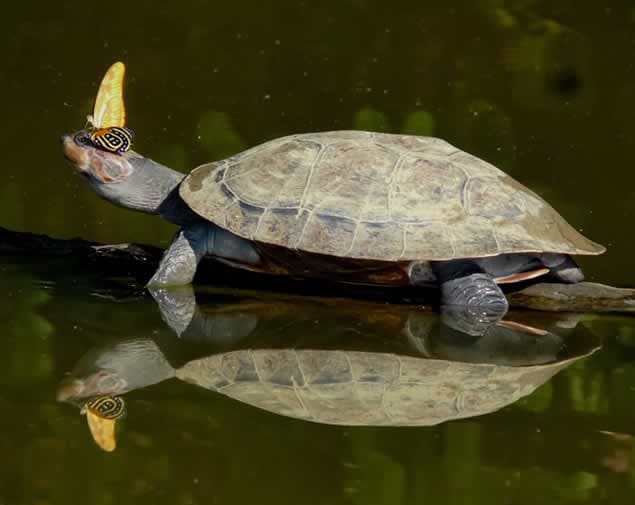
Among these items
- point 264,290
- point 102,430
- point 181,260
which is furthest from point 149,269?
point 102,430

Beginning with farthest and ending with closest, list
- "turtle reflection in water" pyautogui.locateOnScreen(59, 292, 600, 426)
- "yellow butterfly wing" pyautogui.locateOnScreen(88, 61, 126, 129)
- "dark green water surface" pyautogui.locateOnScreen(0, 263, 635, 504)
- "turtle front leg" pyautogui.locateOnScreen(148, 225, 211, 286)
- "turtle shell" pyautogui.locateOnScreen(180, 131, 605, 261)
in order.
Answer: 1. "yellow butterfly wing" pyautogui.locateOnScreen(88, 61, 126, 129)
2. "turtle front leg" pyautogui.locateOnScreen(148, 225, 211, 286)
3. "turtle shell" pyautogui.locateOnScreen(180, 131, 605, 261)
4. "turtle reflection in water" pyautogui.locateOnScreen(59, 292, 600, 426)
5. "dark green water surface" pyautogui.locateOnScreen(0, 263, 635, 504)

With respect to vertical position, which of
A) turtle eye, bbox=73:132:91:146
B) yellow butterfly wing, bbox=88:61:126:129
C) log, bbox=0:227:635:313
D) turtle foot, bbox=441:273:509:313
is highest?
yellow butterfly wing, bbox=88:61:126:129

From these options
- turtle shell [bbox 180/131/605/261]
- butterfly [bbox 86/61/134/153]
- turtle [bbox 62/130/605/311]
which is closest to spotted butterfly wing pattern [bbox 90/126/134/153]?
butterfly [bbox 86/61/134/153]

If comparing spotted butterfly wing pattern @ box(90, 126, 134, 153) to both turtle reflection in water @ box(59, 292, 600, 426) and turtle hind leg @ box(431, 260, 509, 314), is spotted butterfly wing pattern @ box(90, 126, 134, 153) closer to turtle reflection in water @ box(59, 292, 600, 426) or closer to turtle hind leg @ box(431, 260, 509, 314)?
turtle reflection in water @ box(59, 292, 600, 426)

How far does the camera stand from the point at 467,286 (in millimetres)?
5398

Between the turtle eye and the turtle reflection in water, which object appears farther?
the turtle eye

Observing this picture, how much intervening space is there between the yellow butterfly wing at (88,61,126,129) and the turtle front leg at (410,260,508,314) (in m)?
1.73

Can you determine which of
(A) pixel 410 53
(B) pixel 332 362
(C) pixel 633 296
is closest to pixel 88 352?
(B) pixel 332 362

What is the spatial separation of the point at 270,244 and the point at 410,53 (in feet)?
16.4

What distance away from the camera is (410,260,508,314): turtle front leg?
17.5 ft

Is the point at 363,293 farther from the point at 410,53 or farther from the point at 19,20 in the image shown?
the point at 19,20

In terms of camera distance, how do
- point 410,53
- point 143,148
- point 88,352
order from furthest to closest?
point 410,53, point 143,148, point 88,352

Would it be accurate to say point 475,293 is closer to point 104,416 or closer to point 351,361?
point 351,361

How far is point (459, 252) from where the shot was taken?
5301mm
